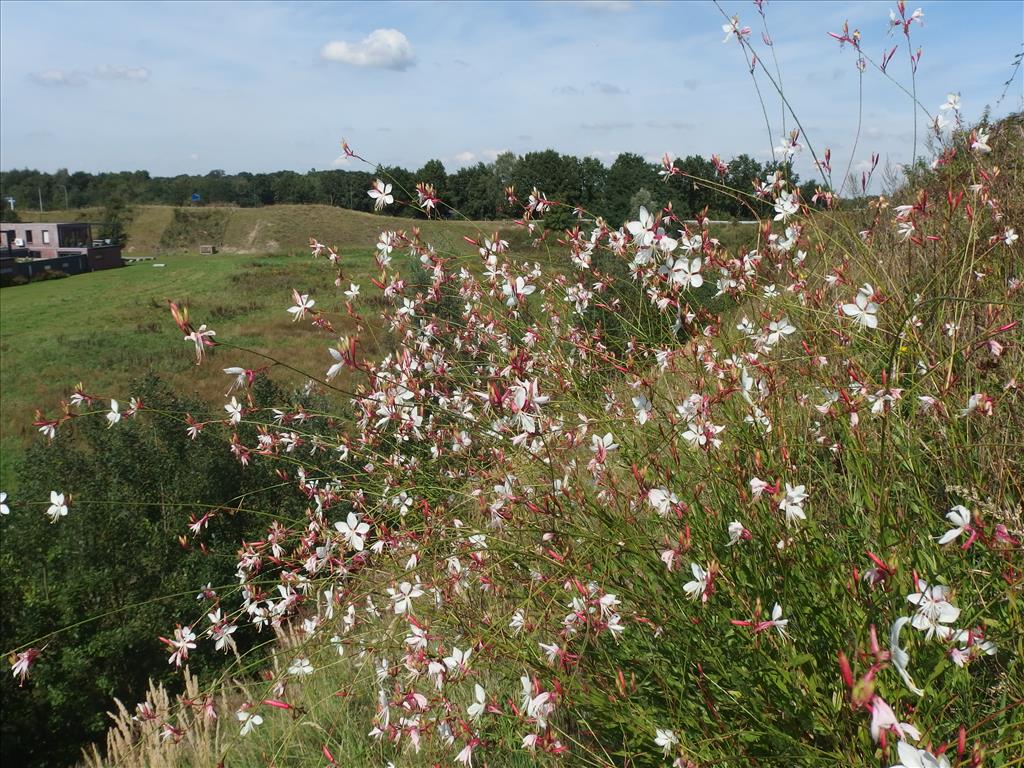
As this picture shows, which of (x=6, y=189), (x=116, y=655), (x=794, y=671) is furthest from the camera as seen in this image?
(x=6, y=189)

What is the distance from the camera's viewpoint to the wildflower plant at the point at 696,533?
1.84 metres

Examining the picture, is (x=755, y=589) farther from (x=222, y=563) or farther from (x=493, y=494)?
(x=222, y=563)

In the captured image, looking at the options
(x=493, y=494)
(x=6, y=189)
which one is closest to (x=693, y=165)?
(x=493, y=494)

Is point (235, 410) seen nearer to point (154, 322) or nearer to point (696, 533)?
point (696, 533)

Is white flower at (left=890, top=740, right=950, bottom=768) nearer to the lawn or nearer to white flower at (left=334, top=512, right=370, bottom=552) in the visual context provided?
white flower at (left=334, top=512, right=370, bottom=552)

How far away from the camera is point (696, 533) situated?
2314 millimetres

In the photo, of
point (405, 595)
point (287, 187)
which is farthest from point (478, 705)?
point (287, 187)

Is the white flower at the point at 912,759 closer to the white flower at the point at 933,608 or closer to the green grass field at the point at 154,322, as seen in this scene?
the white flower at the point at 933,608

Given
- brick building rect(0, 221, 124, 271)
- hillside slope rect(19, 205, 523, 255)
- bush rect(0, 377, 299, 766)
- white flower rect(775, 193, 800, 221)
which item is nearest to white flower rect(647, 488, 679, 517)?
white flower rect(775, 193, 800, 221)

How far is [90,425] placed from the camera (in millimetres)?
9906

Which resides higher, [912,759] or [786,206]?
[786,206]

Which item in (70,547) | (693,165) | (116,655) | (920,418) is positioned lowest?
(116,655)

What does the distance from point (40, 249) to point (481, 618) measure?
267 feet

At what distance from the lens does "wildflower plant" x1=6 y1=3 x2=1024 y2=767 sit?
184 cm
